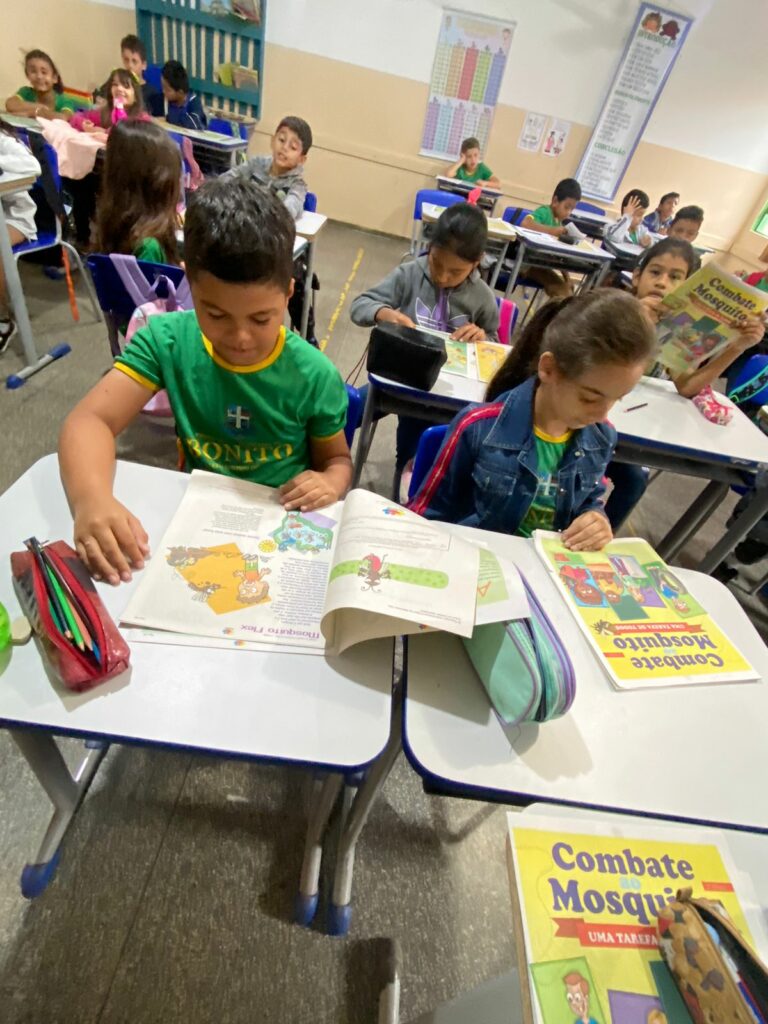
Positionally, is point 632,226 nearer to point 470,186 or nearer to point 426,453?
point 470,186

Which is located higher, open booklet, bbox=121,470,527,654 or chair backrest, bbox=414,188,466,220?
open booklet, bbox=121,470,527,654

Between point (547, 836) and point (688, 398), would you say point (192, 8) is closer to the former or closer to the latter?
point (688, 398)

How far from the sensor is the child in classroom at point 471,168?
5.05m

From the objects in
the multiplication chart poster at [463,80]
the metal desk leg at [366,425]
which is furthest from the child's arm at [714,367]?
the multiplication chart poster at [463,80]

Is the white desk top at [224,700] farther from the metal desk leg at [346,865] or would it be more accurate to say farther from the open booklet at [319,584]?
the metal desk leg at [346,865]

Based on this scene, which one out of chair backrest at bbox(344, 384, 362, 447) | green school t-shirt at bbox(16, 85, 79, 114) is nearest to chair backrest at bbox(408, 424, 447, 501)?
chair backrest at bbox(344, 384, 362, 447)

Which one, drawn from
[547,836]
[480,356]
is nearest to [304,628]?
[547,836]

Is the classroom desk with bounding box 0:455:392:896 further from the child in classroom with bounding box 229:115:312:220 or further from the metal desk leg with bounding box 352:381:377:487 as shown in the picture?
the child in classroom with bounding box 229:115:312:220

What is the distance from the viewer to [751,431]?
174 centimetres

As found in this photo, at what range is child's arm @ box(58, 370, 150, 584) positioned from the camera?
68cm

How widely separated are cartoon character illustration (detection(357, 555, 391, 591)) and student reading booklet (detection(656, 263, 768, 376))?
1.44 meters

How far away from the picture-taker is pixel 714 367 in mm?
1793

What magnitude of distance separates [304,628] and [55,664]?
0.91 feet

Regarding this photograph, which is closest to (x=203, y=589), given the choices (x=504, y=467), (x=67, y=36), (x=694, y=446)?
→ (x=504, y=467)
